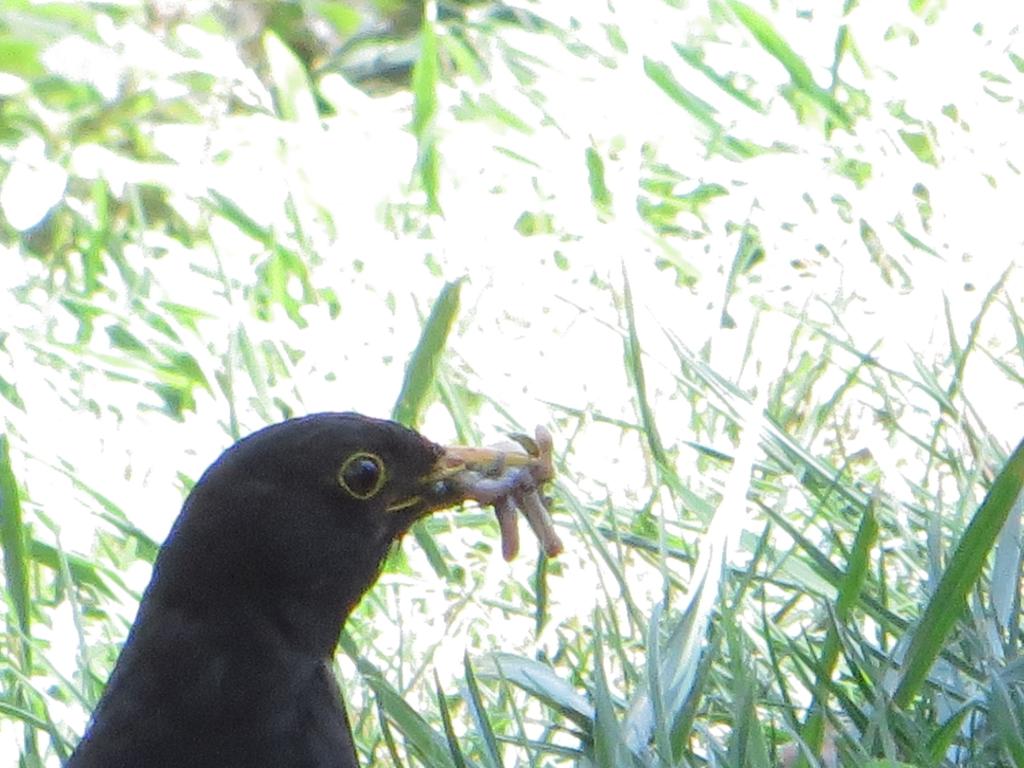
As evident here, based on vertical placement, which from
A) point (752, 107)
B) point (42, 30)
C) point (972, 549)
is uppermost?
point (972, 549)

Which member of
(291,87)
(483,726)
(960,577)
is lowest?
(291,87)

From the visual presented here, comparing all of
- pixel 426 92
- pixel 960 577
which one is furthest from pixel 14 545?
pixel 426 92

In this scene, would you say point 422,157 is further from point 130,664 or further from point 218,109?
point 130,664

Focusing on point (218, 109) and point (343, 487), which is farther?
point (218, 109)

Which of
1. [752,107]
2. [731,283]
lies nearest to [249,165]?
[752,107]

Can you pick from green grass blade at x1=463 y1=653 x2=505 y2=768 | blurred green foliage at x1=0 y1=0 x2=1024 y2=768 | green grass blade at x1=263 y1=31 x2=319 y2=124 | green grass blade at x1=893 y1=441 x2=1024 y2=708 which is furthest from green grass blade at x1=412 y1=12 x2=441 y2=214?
green grass blade at x1=893 y1=441 x2=1024 y2=708

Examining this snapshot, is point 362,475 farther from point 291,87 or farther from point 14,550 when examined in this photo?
point 291,87

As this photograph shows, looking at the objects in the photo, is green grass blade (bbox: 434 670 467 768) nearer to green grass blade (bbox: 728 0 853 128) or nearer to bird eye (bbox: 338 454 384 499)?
bird eye (bbox: 338 454 384 499)
